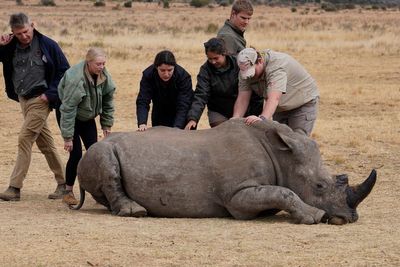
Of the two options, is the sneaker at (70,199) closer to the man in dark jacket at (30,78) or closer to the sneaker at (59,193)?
the sneaker at (59,193)

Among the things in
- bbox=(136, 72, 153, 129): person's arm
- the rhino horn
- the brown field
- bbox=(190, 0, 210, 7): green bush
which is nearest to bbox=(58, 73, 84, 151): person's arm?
bbox=(136, 72, 153, 129): person's arm

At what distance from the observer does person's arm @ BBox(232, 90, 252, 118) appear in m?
9.89

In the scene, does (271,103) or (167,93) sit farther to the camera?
(167,93)

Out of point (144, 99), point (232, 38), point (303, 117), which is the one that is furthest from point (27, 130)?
point (303, 117)

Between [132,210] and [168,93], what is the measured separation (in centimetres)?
160

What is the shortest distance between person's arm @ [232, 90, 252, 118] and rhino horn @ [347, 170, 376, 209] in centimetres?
161

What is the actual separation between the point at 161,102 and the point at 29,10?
224 ft

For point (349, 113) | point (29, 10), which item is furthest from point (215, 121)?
point (29, 10)

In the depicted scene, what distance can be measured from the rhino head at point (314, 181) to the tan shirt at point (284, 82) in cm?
55

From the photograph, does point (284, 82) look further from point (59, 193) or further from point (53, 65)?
point (59, 193)

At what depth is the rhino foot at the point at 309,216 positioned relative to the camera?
28.6 ft

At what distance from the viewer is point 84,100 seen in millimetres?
10109

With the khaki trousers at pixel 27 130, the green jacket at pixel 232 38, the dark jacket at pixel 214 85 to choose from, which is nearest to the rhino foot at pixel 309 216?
the dark jacket at pixel 214 85

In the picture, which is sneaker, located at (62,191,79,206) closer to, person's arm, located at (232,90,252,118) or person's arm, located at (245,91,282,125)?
person's arm, located at (232,90,252,118)
